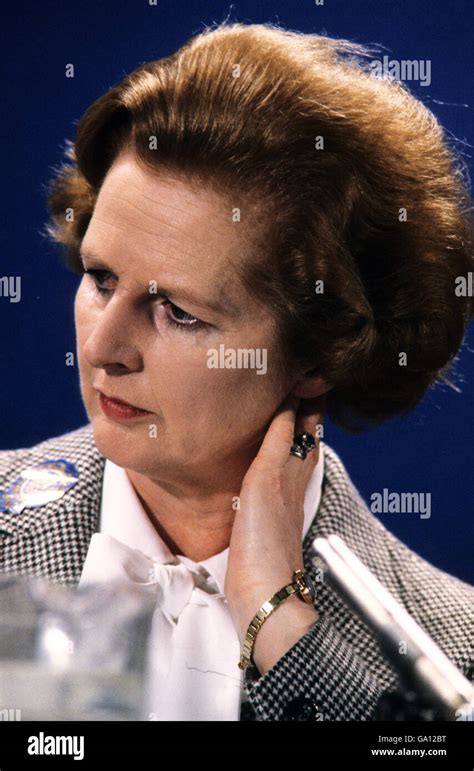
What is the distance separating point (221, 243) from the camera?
1549 millimetres

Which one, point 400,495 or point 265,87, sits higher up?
point 265,87

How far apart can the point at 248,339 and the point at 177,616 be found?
1.65 ft

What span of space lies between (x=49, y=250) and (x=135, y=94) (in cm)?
42

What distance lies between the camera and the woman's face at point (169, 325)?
155 centimetres

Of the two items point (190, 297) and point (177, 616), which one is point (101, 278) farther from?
point (177, 616)

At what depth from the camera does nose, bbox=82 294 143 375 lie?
1.57 metres

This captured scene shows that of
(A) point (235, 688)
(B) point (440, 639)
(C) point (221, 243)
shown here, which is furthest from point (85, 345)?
(B) point (440, 639)

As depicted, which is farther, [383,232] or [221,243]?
[383,232]

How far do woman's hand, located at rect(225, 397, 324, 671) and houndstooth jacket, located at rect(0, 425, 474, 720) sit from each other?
0.13 ft

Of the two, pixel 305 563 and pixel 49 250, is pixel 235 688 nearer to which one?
pixel 305 563

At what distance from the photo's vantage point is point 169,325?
160 cm

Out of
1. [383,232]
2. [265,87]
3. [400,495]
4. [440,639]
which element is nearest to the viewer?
[265,87]
